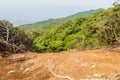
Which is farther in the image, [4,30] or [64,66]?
[4,30]

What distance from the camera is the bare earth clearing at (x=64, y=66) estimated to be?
881cm

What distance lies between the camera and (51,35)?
60.1 metres

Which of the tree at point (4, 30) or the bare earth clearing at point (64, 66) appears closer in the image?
the bare earth clearing at point (64, 66)

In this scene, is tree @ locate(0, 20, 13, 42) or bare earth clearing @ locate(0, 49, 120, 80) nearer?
bare earth clearing @ locate(0, 49, 120, 80)

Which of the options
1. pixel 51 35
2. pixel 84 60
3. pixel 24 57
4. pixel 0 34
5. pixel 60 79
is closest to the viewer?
pixel 60 79

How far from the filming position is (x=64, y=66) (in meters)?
9.68

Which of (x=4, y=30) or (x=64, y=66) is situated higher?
(x=4, y=30)

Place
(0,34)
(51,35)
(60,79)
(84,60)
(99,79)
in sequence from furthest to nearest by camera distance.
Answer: (51,35), (0,34), (84,60), (60,79), (99,79)

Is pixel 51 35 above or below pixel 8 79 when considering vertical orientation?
below

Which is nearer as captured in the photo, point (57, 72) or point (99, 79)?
point (99, 79)

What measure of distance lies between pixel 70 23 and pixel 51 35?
459 centimetres

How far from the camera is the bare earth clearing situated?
8812mm

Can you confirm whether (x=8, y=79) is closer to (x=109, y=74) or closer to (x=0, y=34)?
(x=109, y=74)

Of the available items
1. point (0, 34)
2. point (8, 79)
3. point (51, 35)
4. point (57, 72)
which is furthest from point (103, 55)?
point (51, 35)
